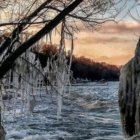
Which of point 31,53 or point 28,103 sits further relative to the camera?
point 28,103

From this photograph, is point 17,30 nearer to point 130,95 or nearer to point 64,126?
point 130,95

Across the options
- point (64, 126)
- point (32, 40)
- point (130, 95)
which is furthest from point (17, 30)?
point (64, 126)

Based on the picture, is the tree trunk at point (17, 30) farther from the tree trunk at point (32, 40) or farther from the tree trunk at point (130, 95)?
the tree trunk at point (130, 95)

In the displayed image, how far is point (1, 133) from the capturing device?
10031mm

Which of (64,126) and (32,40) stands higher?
(32,40)

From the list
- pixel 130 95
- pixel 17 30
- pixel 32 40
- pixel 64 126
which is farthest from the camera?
pixel 64 126

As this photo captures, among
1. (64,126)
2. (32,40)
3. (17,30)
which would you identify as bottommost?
(64,126)

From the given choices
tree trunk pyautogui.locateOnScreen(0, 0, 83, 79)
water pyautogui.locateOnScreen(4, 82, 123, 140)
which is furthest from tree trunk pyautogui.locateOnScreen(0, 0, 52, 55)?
water pyautogui.locateOnScreen(4, 82, 123, 140)

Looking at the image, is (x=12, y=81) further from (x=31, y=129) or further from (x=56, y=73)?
(x=31, y=129)

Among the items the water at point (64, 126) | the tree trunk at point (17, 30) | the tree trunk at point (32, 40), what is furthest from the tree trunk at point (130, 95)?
the water at point (64, 126)

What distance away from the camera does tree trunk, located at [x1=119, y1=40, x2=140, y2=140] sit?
941 cm

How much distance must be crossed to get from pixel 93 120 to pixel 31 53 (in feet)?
99.9

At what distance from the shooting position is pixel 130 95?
31.7 feet

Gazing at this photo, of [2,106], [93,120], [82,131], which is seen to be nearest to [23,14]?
[2,106]
